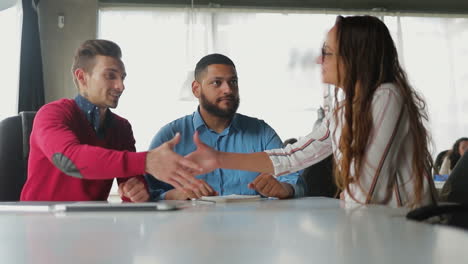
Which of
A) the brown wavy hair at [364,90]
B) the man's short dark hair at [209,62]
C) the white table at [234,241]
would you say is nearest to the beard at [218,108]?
the man's short dark hair at [209,62]

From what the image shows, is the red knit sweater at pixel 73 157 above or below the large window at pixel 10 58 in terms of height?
below

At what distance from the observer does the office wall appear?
521 cm

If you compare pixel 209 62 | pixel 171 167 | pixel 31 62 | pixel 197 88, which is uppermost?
pixel 31 62

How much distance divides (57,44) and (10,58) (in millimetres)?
739

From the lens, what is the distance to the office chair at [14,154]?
5.77 feet

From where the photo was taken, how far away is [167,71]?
17.5ft

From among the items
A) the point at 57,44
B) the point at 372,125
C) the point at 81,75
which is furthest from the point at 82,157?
the point at 57,44

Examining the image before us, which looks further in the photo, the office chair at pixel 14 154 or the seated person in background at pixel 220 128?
the seated person in background at pixel 220 128

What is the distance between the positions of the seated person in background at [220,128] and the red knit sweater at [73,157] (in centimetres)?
32

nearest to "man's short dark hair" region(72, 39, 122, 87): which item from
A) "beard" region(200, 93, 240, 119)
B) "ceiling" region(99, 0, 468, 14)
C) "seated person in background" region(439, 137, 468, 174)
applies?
"beard" region(200, 93, 240, 119)

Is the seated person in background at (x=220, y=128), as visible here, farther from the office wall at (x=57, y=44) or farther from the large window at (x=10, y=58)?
the office wall at (x=57, y=44)

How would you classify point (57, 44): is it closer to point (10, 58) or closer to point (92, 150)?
point (10, 58)

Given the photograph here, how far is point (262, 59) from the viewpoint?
18.2 feet

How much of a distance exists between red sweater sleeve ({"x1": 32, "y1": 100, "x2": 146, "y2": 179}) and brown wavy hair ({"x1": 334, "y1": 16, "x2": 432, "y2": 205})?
2.10 ft
